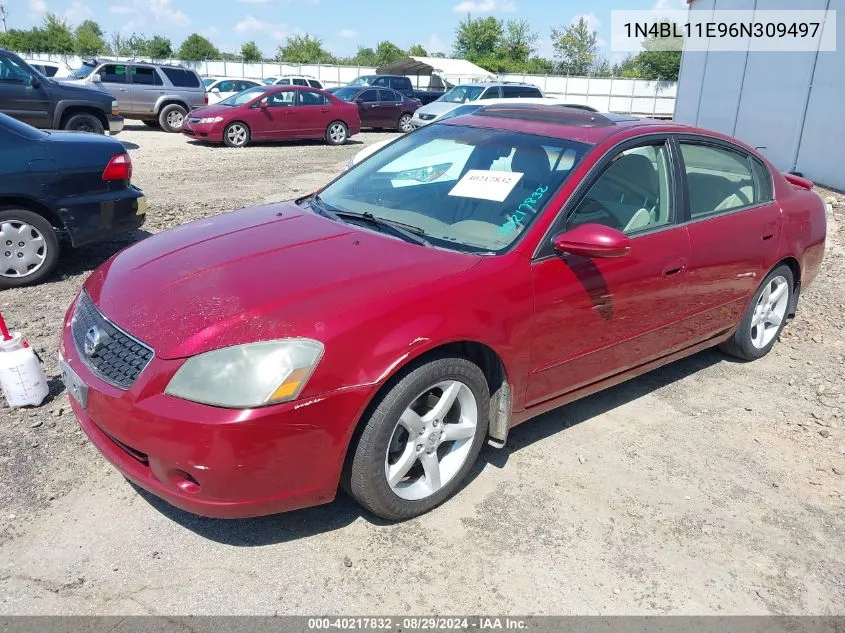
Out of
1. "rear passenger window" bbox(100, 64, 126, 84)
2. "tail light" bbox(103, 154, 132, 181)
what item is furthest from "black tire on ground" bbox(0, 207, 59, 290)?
"rear passenger window" bbox(100, 64, 126, 84)

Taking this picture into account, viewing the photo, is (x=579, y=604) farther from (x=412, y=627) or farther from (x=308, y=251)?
(x=308, y=251)

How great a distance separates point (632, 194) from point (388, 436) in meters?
1.99

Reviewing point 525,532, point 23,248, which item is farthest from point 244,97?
point 525,532

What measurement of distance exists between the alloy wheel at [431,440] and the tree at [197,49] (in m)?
73.2

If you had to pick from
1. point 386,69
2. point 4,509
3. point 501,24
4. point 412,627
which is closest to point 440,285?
point 412,627

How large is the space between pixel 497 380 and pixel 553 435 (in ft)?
2.71

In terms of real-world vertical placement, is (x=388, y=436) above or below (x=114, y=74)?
below

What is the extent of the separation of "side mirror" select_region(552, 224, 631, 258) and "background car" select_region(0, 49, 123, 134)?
487 inches

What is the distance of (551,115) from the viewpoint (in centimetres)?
408

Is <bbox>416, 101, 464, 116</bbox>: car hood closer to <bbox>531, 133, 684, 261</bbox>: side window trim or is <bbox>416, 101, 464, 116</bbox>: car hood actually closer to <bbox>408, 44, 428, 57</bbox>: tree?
<bbox>531, 133, 684, 261</bbox>: side window trim

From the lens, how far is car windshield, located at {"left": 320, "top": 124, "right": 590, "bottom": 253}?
3326mm

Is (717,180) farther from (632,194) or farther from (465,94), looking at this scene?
(465,94)

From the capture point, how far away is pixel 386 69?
1603 inches

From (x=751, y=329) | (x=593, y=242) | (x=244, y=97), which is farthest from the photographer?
(x=244, y=97)
